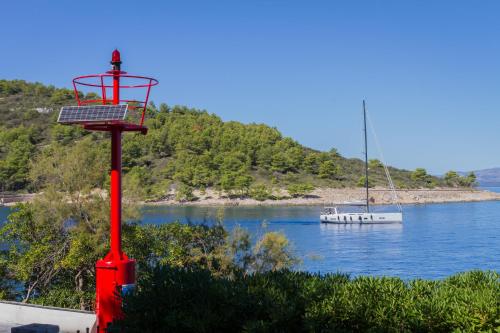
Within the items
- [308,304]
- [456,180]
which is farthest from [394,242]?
[456,180]

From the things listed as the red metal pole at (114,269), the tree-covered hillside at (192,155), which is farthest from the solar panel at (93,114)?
the tree-covered hillside at (192,155)

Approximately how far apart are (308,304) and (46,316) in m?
Answer: 6.83

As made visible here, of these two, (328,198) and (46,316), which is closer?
(46,316)

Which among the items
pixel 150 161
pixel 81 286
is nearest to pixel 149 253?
pixel 81 286

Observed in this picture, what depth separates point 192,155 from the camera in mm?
93438

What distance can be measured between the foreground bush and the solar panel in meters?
1.92

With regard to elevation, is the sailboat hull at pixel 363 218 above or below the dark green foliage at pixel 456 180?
below

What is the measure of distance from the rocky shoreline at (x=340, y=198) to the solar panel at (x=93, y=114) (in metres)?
77.0

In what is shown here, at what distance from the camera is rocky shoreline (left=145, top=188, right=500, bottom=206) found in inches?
3346

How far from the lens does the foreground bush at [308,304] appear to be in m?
4.55

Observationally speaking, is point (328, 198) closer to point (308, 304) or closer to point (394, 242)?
point (394, 242)

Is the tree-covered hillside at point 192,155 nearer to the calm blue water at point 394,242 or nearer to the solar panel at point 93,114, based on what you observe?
the calm blue water at point 394,242

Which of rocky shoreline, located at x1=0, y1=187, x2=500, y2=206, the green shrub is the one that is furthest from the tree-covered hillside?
rocky shoreline, located at x1=0, y1=187, x2=500, y2=206

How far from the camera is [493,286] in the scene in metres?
5.07
